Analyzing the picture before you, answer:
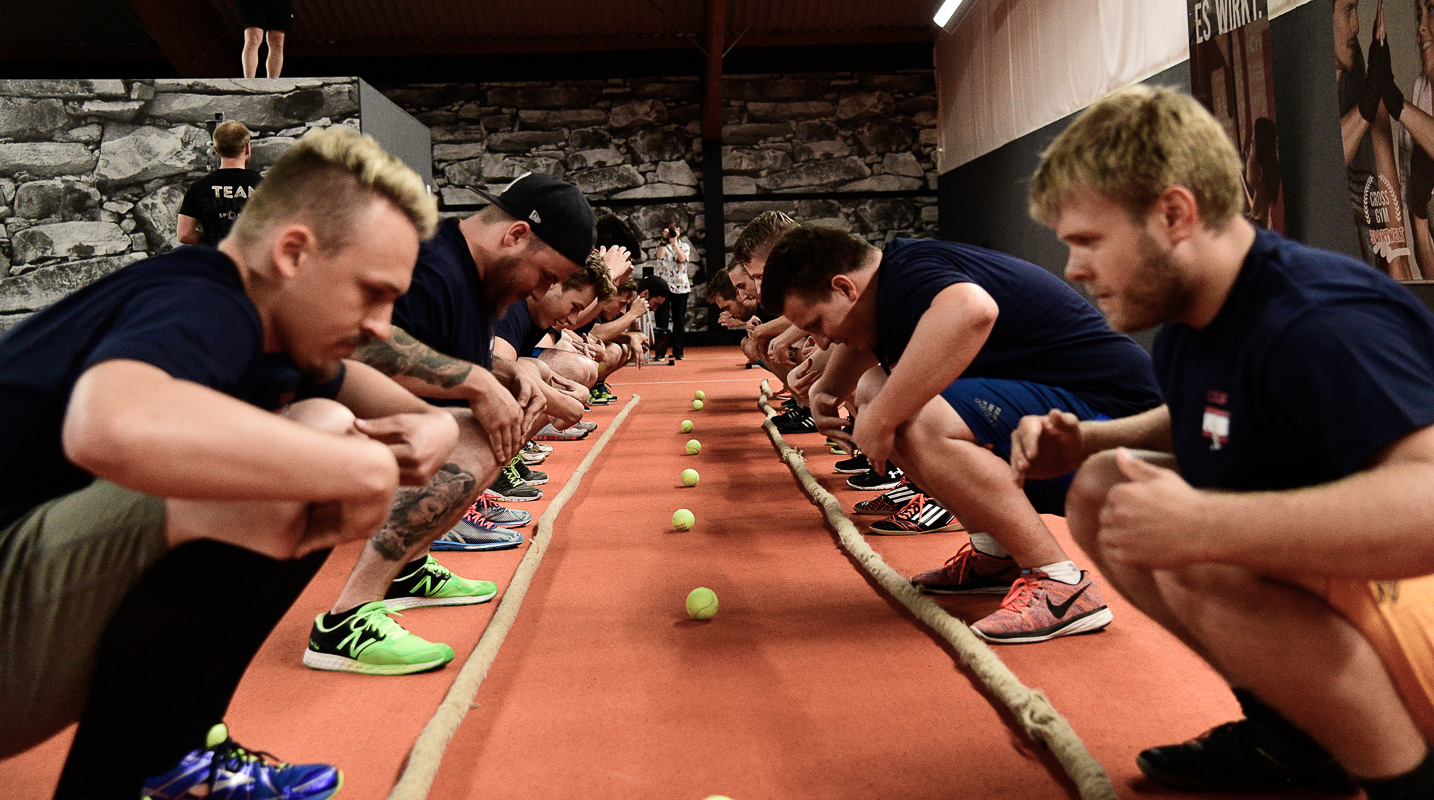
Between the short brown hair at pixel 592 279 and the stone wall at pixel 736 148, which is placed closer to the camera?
the short brown hair at pixel 592 279

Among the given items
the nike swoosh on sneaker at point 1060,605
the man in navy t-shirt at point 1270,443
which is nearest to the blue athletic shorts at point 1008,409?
the nike swoosh on sneaker at point 1060,605

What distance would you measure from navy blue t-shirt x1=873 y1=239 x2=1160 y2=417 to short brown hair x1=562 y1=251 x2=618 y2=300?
1967 mm

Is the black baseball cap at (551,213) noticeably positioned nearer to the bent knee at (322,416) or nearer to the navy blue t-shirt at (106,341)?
the bent knee at (322,416)

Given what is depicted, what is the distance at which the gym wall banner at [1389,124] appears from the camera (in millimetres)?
3967

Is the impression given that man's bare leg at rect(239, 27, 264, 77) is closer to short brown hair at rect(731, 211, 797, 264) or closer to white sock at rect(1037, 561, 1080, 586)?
short brown hair at rect(731, 211, 797, 264)

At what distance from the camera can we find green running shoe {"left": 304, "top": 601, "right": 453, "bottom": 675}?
2.11 meters

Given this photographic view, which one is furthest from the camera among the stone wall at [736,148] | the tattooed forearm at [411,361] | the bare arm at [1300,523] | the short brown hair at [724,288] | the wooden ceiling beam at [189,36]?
the stone wall at [736,148]

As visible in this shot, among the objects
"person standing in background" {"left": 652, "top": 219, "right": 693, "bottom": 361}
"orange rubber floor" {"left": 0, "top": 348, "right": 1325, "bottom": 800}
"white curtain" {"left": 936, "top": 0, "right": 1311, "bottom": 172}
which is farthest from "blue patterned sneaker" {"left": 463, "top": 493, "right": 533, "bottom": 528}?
"person standing in background" {"left": 652, "top": 219, "right": 693, "bottom": 361}

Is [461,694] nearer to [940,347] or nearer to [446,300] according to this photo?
[446,300]

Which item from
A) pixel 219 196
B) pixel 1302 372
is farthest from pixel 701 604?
pixel 219 196

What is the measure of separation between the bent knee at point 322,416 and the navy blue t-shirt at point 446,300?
1050mm

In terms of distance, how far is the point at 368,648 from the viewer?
83.7 inches

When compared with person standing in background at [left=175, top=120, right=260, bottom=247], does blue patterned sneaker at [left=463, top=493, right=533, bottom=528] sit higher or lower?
lower

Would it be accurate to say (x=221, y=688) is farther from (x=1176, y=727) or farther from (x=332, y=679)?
(x=1176, y=727)
